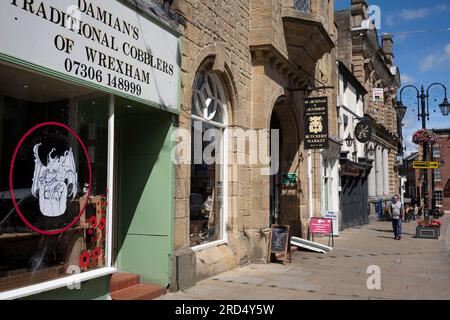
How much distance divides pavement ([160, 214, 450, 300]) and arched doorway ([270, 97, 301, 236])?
1.88 m

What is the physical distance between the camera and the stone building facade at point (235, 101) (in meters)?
7.83

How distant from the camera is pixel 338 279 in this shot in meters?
8.84

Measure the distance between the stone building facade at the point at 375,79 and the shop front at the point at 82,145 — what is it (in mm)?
20609

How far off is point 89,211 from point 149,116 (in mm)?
2062

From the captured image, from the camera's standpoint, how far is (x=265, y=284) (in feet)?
26.7

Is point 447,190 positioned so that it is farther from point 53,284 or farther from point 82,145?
point 53,284

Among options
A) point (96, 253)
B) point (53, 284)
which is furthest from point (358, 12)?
point (53, 284)

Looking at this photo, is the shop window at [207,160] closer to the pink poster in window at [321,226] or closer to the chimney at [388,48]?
the pink poster in window at [321,226]

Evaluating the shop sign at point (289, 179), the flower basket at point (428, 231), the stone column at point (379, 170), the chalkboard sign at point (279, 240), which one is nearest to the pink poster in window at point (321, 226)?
the shop sign at point (289, 179)

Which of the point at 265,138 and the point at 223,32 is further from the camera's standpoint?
the point at 265,138

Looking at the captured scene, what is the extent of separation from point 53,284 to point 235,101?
5.78 m

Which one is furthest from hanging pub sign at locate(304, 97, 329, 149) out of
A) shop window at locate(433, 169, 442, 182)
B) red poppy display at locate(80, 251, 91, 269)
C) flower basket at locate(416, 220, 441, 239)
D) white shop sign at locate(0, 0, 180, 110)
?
shop window at locate(433, 169, 442, 182)
